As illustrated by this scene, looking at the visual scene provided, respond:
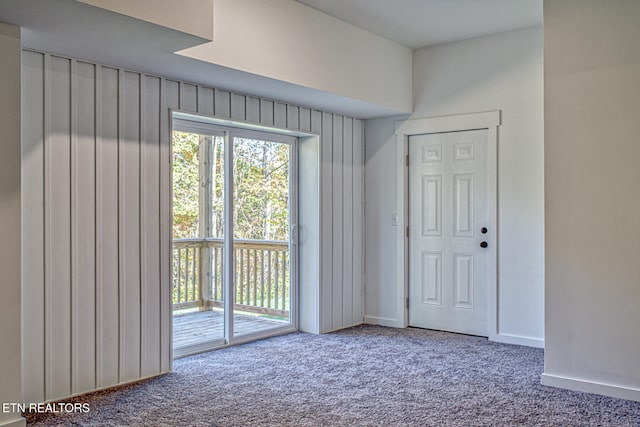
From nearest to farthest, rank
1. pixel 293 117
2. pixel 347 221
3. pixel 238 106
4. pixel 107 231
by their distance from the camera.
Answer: pixel 107 231, pixel 238 106, pixel 293 117, pixel 347 221

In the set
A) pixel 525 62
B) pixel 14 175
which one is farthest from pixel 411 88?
pixel 14 175

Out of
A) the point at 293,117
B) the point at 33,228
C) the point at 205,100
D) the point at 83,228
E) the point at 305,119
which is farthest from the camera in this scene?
the point at 305,119

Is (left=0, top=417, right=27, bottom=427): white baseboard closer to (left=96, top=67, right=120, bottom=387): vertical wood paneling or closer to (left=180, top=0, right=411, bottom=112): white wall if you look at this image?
(left=96, top=67, right=120, bottom=387): vertical wood paneling

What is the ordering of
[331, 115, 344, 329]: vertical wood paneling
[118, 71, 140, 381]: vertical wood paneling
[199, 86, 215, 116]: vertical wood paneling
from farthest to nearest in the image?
[331, 115, 344, 329]: vertical wood paneling < [199, 86, 215, 116]: vertical wood paneling < [118, 71, 140, 381]: vertical wood paneling

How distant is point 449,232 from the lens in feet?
17.5

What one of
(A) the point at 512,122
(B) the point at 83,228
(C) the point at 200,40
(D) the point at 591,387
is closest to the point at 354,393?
(D) the point at 591,387

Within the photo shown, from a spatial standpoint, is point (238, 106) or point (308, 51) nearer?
point (308, 51)

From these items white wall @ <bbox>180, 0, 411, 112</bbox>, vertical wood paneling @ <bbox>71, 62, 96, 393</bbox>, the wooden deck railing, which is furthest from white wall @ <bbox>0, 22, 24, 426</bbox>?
the wooden deck railing

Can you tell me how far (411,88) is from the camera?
551 cm

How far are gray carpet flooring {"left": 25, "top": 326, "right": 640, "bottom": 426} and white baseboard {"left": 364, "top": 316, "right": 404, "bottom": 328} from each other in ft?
2.70

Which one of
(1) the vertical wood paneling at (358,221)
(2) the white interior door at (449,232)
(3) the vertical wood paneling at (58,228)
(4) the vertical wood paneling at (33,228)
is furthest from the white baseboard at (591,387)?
(4) the vertical wood paneling at (33,228)

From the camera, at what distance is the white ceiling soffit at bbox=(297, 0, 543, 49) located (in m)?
4.20

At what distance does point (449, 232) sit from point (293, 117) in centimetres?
187

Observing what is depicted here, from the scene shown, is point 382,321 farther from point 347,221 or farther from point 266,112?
point 266,112
